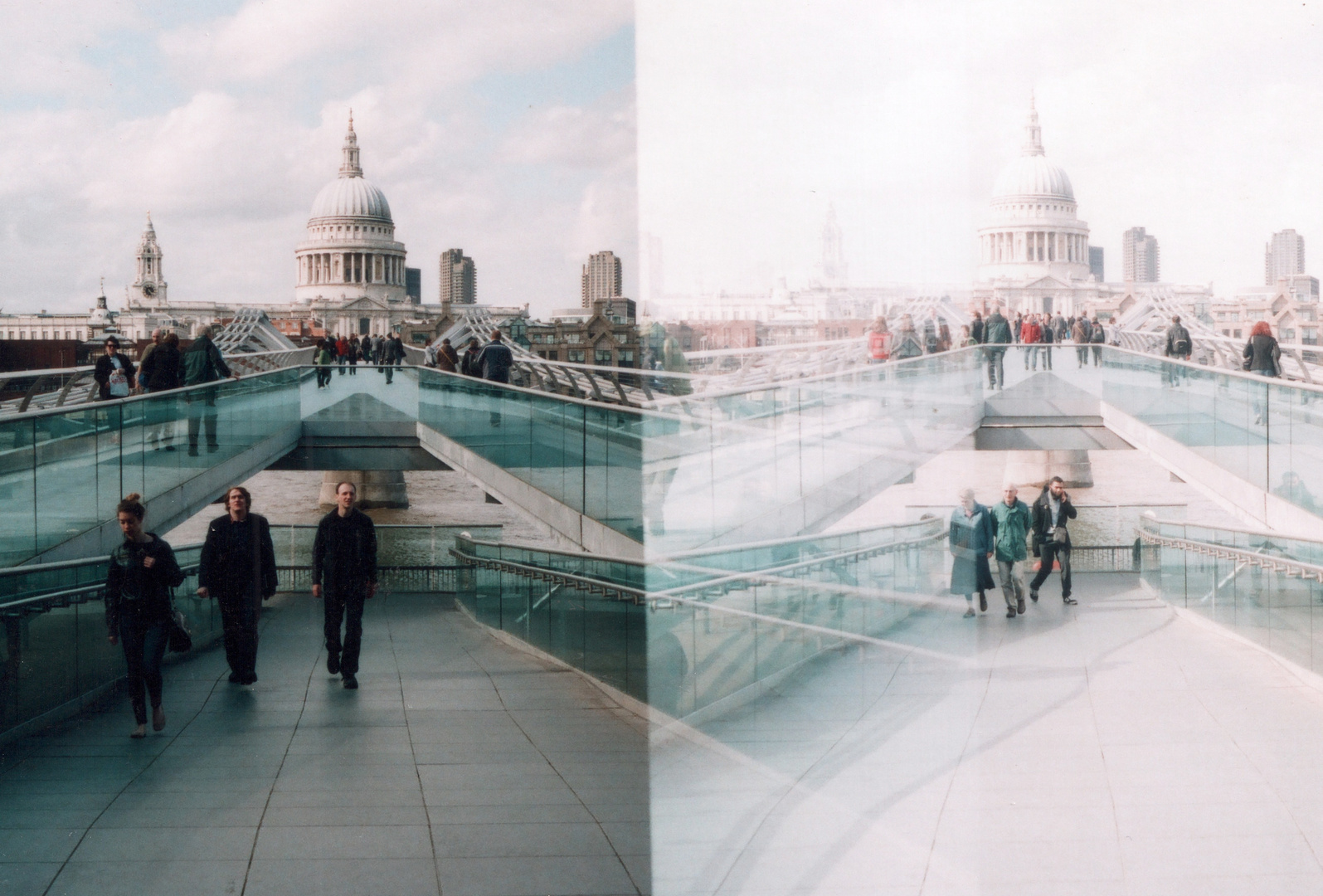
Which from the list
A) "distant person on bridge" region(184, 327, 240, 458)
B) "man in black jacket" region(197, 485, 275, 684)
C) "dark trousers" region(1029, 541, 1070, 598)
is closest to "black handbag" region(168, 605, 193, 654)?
"man in black jacket" region(197, 485, 275, 684)

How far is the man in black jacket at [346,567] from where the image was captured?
18.7ft

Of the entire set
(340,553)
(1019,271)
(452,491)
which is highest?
(1019,271)

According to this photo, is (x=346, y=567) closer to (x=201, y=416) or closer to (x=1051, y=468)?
(x=201, y=416)

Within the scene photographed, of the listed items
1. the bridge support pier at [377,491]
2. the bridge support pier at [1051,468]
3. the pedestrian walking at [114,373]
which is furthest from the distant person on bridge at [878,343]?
the bridge support pier at [377,491]

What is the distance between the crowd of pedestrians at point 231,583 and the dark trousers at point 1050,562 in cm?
491

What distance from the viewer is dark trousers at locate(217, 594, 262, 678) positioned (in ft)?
19.2

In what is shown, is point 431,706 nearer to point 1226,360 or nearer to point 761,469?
point 761,469

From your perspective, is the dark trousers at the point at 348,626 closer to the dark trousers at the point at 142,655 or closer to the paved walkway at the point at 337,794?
the paved walkway at the point at 337,794

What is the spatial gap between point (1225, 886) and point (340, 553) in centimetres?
372

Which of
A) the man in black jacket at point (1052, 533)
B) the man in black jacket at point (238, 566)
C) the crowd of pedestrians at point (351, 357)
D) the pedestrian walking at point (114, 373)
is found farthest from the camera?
the crowd of pedestrians at point (351, 357)

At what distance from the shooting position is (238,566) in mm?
5719

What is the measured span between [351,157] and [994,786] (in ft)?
280

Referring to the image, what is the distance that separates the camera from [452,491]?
140 ft

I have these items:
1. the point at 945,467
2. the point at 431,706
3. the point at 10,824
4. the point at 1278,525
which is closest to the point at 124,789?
the point at 10,824
